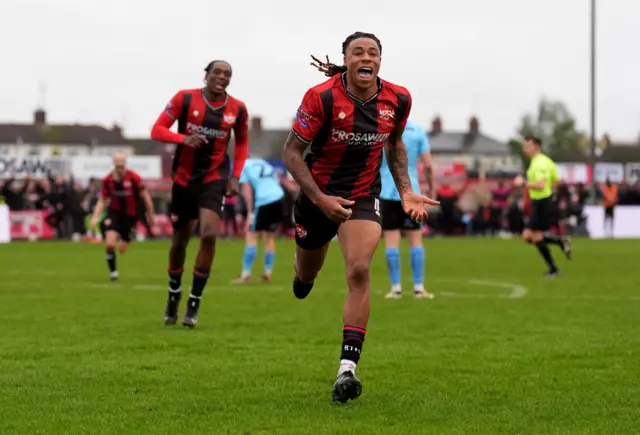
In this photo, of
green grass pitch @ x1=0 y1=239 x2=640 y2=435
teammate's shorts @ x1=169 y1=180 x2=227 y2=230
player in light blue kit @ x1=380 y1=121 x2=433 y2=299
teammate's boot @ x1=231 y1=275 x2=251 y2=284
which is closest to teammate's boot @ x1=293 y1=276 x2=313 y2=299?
green grass pitch @ x1=0 y1=239 x2=640 y2=435

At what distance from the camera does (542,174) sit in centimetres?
1959

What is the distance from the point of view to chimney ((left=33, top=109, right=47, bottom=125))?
151500 mm

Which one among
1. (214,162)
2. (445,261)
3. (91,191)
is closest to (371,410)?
(214,162)

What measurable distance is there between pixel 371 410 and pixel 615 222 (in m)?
38.7

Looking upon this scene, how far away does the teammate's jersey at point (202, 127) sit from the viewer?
11070mm

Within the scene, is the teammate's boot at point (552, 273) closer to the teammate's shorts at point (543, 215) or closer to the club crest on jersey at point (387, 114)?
the teammate's shorts at point (543, 215)

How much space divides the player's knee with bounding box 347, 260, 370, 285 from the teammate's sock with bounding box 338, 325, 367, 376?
11.0 inches

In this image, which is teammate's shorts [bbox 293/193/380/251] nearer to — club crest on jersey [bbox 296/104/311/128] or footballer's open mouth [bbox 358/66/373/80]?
club crest on jersey [bbox 296/104/311/128]

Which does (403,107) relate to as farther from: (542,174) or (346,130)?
(542,174)

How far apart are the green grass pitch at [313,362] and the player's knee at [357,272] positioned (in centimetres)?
65

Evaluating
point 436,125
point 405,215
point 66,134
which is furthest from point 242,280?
point 436,125

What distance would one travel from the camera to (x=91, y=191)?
129 ft

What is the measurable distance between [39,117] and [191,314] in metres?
147

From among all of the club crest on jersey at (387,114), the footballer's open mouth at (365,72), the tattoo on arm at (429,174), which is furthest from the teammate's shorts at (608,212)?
the footballer's open mouth at (365,72)
